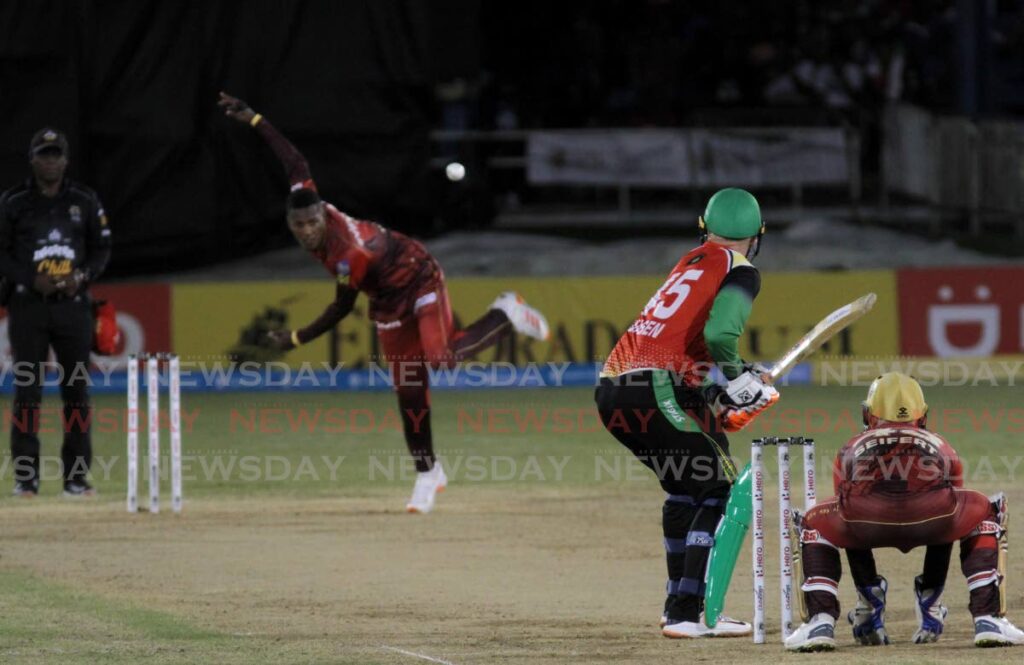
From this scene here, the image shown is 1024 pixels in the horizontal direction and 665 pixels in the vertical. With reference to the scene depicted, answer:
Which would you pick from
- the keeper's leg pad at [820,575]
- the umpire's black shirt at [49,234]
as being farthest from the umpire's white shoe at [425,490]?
the keeper's leg pad at [820,575]

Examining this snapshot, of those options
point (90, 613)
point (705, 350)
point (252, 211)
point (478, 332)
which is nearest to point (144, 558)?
point (90, 613)

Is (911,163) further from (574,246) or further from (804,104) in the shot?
(574,246)

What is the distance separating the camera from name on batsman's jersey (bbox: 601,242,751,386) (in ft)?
29.5

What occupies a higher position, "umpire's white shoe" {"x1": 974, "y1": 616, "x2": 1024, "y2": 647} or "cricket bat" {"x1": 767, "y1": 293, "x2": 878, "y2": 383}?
"cricket bat" {"x1": 767, "y1": 293, "x2": 878, "y2": 383}

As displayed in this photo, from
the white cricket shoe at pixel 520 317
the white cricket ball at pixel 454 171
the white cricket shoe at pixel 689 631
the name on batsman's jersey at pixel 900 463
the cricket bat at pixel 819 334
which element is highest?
the white cricket ball at pixel 454 171

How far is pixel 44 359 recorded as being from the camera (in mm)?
14523

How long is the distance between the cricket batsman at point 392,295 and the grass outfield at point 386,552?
2.53 feet

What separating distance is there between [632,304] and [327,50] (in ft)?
14.8

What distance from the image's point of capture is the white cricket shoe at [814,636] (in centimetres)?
848

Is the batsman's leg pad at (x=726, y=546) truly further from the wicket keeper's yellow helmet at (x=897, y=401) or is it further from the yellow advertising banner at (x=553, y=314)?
the yellow advertising banner at (x=553, y=314)

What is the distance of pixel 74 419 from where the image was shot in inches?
572

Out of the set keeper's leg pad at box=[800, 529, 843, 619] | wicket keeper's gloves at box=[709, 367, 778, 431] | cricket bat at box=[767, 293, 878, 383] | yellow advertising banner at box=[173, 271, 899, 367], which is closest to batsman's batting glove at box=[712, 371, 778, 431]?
wicket keeper's gloves at box=[709, 367, 778, 431]

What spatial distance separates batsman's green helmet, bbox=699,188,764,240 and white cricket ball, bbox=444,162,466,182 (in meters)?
14.3

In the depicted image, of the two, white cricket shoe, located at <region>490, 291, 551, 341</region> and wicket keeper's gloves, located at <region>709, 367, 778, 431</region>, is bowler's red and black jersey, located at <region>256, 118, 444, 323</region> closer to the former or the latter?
white cricket shoe, located at <region>490, 291, 551, 341</region>
